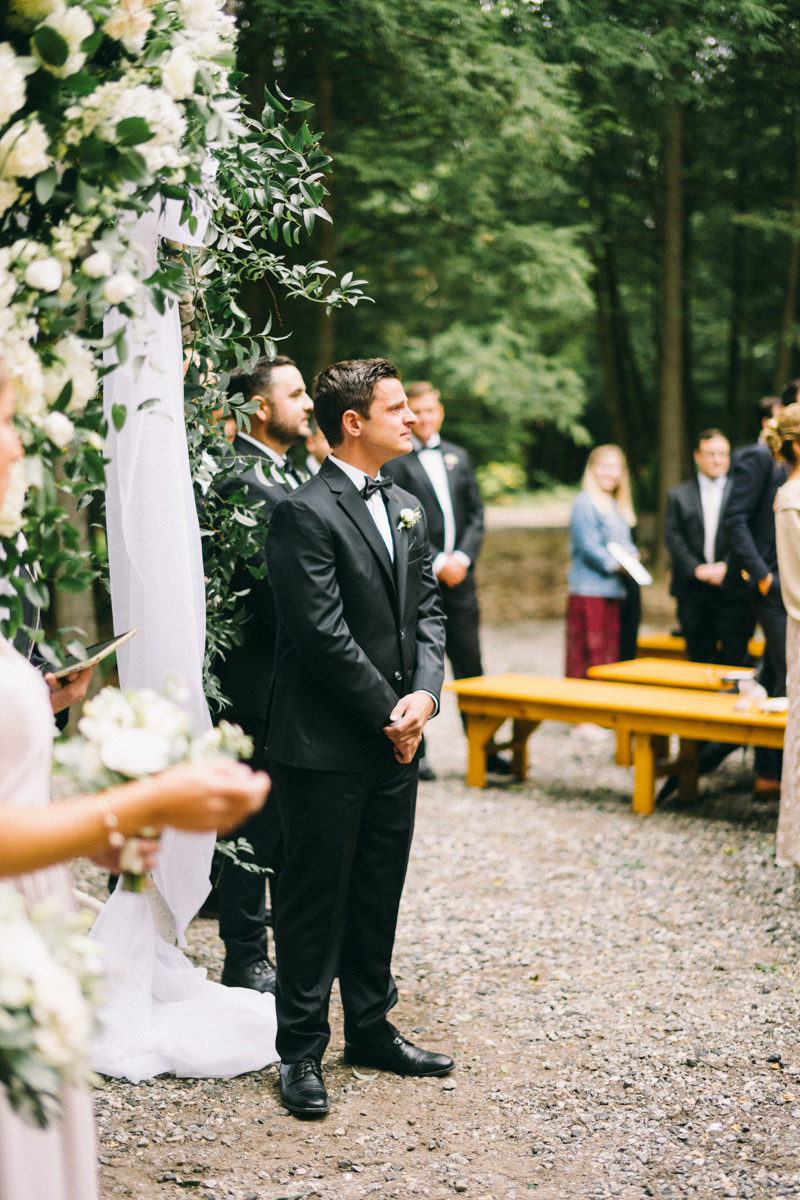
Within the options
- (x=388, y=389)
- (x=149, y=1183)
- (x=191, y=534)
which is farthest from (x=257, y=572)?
(x=149, y=1183)

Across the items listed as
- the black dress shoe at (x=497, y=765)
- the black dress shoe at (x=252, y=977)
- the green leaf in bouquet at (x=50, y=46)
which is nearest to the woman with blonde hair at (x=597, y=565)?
the black dress shoe at (x=497, y=765)

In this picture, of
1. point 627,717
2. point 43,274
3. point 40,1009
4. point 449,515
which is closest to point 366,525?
point 43,274

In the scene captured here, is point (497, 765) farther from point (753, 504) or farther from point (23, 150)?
point (23, 150)

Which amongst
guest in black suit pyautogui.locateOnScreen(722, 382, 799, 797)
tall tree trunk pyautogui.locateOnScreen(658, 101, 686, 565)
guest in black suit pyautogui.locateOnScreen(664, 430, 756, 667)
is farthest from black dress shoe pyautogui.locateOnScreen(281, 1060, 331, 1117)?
tall tree trunk pyautogui.locateOnScreen(658, 101, 686, 565)

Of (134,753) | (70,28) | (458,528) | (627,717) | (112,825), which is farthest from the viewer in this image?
(458,528)

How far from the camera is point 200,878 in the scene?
3.61 metres

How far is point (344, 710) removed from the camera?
11.0 feet

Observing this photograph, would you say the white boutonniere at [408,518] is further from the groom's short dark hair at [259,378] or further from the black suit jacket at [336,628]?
the groom's short dark hair at [259,378]

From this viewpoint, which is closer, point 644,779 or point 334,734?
point 334,734

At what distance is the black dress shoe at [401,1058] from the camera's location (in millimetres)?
3637

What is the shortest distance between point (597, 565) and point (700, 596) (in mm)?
810

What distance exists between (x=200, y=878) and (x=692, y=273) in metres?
15.2

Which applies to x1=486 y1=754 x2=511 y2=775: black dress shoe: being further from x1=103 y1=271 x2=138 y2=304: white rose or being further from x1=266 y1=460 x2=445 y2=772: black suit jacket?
x1=103 y1=271 x2=138 y2=304: white rose

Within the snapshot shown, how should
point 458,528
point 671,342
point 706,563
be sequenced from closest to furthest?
point 458,528, point 706,563, point 671,342
